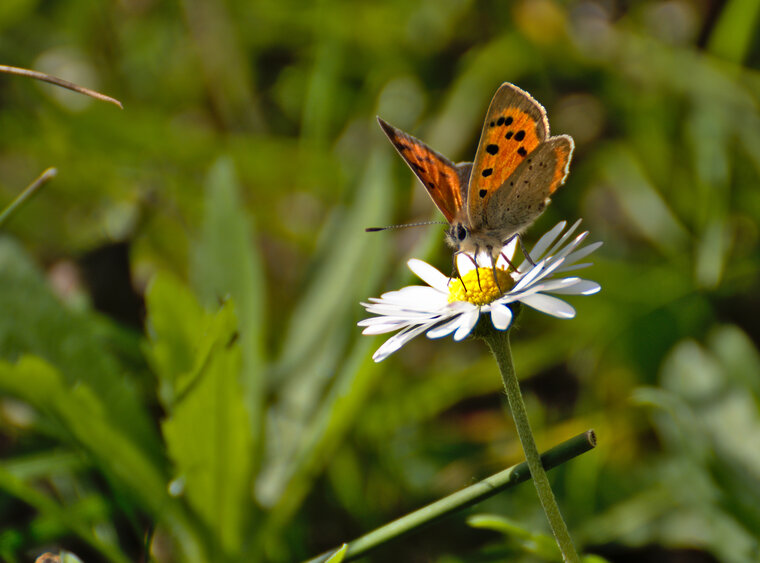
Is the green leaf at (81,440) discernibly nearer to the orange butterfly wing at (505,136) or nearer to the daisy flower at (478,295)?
the daisy flower at (478,295)

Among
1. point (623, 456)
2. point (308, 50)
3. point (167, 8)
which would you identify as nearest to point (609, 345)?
point (623, 456)

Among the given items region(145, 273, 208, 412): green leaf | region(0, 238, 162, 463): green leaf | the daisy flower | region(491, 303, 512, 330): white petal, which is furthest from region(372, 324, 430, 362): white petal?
region(0, 238, 162, 463): green leaf

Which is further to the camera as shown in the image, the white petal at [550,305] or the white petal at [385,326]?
the white petal at [385,326]

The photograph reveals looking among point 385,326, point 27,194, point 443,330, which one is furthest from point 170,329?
point 443,330

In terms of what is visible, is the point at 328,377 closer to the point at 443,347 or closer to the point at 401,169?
the point at 443,347

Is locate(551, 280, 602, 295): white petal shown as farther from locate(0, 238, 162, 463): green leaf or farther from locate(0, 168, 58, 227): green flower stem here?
locate(0, 238, 162, 463): green leaf

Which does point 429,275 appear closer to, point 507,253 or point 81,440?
point 507,253

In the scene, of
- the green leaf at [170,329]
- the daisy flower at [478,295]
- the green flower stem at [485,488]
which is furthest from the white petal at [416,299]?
the green leaf at [170,329]

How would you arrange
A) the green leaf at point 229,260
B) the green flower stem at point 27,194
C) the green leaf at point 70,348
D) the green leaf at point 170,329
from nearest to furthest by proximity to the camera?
the green flower stem at point 27,194 → the green leaf at point 170,329 → the green leaf at point 70,348 → the green leaf at point 229,260
